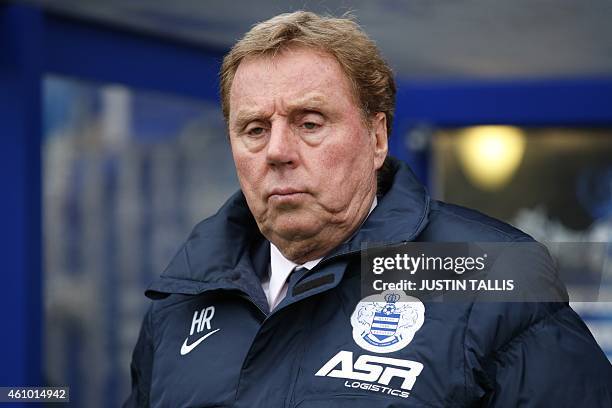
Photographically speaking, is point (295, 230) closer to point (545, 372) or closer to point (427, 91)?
point (545, 372)

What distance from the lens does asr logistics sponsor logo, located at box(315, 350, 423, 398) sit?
184cm

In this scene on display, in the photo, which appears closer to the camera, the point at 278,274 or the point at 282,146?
the point at 282,146

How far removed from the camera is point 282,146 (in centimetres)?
200

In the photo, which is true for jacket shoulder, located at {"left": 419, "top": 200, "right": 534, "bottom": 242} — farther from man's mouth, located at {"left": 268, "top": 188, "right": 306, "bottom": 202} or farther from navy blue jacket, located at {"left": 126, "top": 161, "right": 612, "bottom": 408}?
man's mouth, located at {"left": 268, "top": 188, "right": 306, "bottom": 202}

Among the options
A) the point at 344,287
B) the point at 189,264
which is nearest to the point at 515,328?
the point at 344,287

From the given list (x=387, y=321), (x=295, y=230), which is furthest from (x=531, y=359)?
(x=295, y=230)

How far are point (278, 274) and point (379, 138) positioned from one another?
370mm

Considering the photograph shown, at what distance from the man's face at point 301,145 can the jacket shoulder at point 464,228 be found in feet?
0.52

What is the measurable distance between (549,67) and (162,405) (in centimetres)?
452

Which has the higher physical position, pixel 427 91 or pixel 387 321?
pixel 427 91

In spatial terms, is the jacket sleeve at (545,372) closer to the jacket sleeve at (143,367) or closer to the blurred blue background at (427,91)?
the jacket sleeve at (143,367)

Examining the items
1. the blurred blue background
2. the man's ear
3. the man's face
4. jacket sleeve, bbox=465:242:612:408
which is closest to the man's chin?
the man's face

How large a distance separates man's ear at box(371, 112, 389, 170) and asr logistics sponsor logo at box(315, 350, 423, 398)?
1.53 ft

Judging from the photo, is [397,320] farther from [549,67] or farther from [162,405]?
[549,67]
